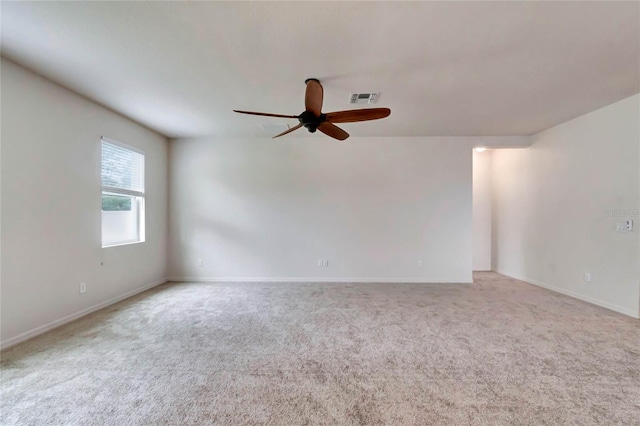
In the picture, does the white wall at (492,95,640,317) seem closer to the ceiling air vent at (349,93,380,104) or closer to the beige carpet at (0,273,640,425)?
the beige carpet at (0,273,640,425)

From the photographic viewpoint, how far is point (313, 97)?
7.52 feet

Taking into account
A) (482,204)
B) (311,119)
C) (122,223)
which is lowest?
(122,223)

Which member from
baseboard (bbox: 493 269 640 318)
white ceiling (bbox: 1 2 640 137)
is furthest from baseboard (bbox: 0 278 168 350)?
baseboard (bbox: 493 269 640 318)

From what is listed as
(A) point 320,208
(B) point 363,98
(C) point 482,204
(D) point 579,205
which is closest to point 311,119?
(B) point 363,98

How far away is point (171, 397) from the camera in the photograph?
1.74m

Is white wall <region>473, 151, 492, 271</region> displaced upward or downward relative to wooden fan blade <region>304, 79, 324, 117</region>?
downward

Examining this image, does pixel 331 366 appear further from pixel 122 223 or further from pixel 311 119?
pixel 122 223

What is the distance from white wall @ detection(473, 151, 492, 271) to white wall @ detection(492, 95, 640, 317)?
353 millimetres

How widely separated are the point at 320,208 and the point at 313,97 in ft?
8.74

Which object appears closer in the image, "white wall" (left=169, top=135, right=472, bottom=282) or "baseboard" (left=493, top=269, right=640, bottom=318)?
"baseboard" (left=493, top=269, right=640, bottom=318)

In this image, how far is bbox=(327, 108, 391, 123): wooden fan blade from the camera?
232 centimetres

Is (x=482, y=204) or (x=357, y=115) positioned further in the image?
(x=482, y=204)

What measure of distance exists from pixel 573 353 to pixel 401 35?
10.2 ft

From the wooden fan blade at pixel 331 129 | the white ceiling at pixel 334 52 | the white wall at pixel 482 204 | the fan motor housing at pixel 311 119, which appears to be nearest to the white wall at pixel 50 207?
the white ceiling at pixel 334 52
